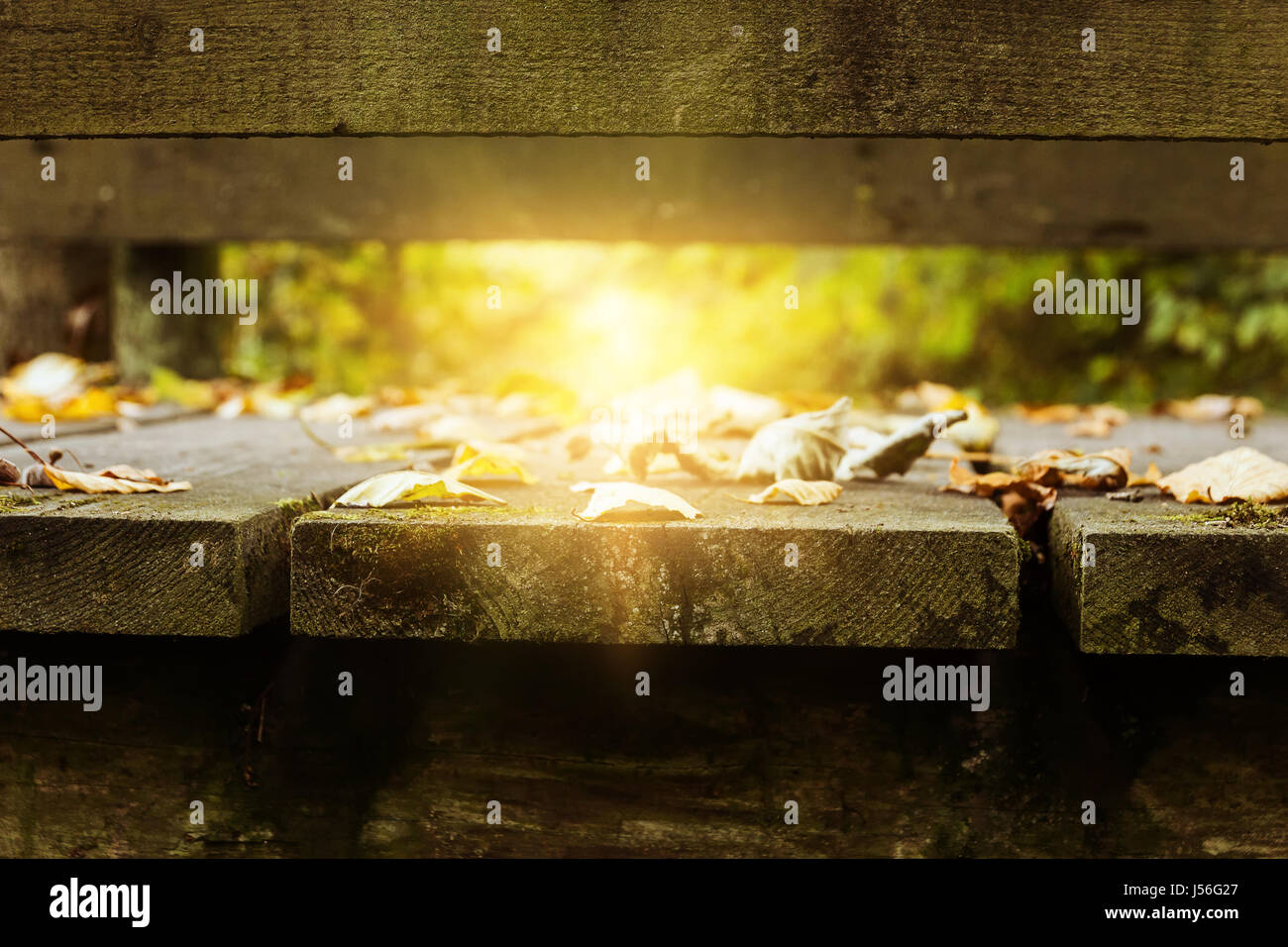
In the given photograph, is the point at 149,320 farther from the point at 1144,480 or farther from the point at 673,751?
the point at 1144,480

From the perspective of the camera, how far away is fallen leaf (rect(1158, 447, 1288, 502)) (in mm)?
1281

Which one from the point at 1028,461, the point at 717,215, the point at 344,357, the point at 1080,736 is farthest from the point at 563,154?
the point at 344,357

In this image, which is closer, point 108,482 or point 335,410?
point 108,482

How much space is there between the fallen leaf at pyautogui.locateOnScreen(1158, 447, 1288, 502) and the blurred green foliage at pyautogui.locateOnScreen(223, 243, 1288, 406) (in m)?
4.01

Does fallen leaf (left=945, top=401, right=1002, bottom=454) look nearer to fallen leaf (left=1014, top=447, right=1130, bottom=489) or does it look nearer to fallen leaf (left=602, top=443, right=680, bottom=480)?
fallen leaf (left=1014, top=447, right=1130, bottom=489)

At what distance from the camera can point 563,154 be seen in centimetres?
300

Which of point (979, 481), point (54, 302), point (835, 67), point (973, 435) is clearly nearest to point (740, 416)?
point (973, 435)

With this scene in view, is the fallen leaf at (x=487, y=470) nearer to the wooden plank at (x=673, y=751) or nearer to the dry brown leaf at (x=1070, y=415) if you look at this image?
the wooden plank at (x=673, y=751)

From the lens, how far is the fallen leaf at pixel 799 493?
131 cm

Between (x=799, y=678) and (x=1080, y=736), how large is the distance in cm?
38

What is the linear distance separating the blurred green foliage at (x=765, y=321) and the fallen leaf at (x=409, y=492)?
4.01 metres

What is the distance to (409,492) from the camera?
1232 mm

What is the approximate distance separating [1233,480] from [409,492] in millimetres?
1064

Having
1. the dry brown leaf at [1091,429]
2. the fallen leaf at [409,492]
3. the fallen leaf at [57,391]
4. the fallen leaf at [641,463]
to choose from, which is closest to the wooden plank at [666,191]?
the fallen leaf at [57,391]
